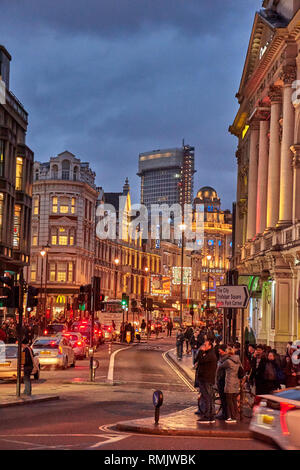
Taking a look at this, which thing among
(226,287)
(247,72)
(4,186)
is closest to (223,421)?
(226,287)

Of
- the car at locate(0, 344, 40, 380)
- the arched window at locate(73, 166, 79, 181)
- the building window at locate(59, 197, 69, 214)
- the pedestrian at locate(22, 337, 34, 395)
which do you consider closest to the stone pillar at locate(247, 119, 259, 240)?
the car at locate(0, 344, 40, 380)

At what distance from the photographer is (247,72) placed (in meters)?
59.3

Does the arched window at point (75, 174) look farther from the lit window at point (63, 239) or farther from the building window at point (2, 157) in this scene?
the building window at point (2, 157)

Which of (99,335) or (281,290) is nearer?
(281,290)

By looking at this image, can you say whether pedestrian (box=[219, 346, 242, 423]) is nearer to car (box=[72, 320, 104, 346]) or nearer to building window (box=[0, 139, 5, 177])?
car (box=[72, 320, 104, 346])

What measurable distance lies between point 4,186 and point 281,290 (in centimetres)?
2247

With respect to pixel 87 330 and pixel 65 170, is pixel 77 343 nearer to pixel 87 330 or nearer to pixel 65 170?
pixel 87 330

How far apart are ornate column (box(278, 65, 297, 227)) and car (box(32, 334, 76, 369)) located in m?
12.6

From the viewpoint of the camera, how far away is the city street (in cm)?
1424

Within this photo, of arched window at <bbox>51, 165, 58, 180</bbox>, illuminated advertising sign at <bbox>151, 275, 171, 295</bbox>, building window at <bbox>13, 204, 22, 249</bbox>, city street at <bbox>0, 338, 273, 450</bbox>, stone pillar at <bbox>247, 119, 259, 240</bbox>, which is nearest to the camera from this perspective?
city street at <bbox>0, 338, 273, 450</bbox>

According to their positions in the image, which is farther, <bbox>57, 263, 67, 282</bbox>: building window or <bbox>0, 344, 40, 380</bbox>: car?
<bbox>57, 263, 67, 282</bbox>: building window

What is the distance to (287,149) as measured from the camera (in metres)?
39.7

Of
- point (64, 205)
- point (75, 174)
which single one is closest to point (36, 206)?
point (64, 205)
